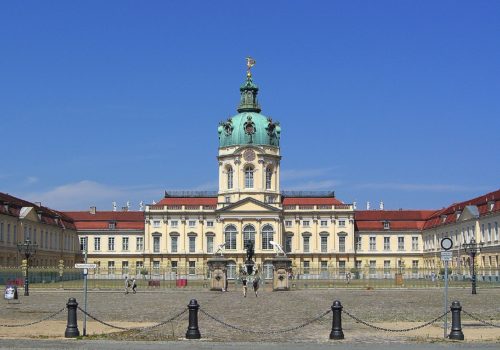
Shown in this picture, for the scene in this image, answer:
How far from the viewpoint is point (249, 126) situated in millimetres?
110438

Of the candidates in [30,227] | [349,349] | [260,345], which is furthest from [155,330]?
[30,227]

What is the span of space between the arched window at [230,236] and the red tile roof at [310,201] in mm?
9389

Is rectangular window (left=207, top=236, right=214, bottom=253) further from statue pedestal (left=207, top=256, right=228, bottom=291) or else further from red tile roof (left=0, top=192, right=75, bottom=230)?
statue pedestal (left=207, top=256, right=228, bottom=291)

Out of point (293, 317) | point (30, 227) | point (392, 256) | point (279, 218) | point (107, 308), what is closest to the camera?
point (293, 317)

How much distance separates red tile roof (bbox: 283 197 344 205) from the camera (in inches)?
4503

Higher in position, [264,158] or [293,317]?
[264,158]

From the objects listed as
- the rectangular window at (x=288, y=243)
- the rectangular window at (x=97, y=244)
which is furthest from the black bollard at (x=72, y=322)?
the rectangular window at (x=97, y=244)

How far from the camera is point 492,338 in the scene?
71.8ft

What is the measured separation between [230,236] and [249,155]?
1053cm

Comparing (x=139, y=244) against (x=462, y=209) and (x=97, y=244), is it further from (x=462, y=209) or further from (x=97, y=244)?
(x=462, y=209)

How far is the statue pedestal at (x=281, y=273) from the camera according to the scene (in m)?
58.5

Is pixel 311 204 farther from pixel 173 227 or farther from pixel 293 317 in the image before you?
pixel 293 317

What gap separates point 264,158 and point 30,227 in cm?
3066

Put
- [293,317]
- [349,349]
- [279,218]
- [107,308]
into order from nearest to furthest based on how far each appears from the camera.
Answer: [349,349], [293,317], [107,308], [279,218]
